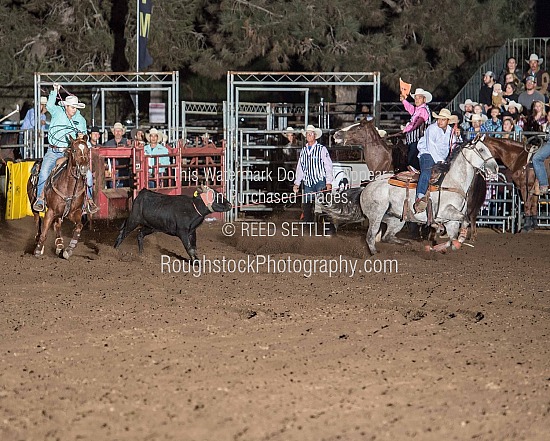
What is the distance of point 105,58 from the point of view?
2241cm

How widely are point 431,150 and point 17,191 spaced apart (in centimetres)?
685

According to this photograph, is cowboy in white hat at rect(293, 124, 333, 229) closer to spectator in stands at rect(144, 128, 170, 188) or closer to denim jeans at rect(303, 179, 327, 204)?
denim jeans at rect(303, 179, 327, 204)

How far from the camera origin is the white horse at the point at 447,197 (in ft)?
34.9

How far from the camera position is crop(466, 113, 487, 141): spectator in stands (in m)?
13.3

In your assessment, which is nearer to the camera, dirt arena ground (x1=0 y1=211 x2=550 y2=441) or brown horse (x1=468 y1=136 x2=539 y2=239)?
dirt arena ground (x1=0 y1=211 x2=550 y2=441)

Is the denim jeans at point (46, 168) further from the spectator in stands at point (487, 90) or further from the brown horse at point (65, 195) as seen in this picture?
the spectator in stands at point (487, 90)

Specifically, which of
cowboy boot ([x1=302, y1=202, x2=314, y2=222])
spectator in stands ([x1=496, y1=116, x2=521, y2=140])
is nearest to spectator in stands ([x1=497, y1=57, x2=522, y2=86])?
spectator in stands ([x1=496, y1=116, x2=521, y2=140])

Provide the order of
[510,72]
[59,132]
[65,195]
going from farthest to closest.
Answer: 1. [510,72]
2. [59,132]
3. [65,195]

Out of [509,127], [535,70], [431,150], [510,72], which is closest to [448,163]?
[431,150]

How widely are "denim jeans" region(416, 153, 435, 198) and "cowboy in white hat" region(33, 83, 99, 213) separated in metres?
3.79

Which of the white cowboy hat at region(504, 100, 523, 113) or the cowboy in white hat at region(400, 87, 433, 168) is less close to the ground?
the white cowboy hat at region(504, 100, 523, 113)

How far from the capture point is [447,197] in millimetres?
10734

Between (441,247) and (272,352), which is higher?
(441,247)

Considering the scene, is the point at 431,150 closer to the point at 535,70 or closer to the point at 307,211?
the point at 307,211
